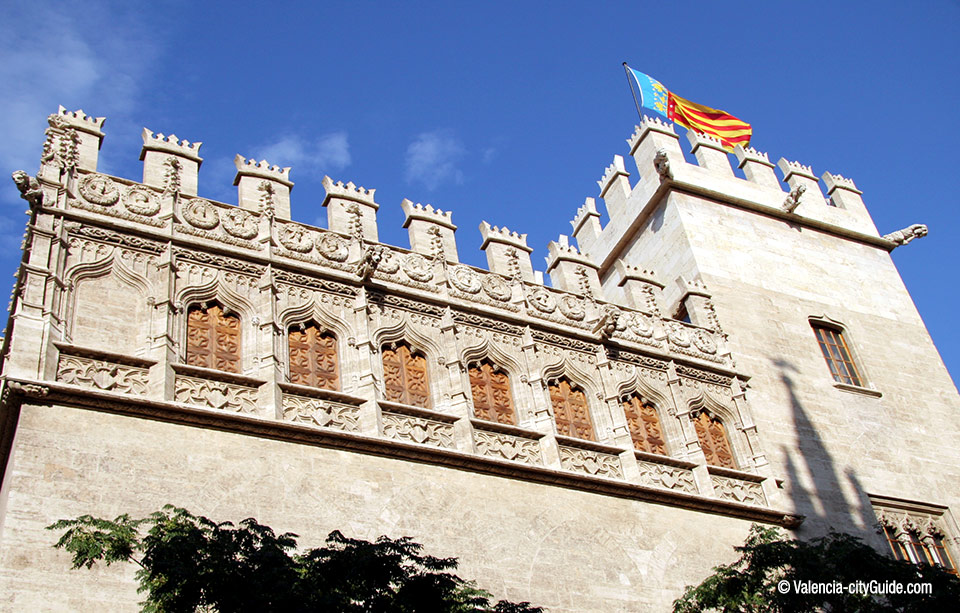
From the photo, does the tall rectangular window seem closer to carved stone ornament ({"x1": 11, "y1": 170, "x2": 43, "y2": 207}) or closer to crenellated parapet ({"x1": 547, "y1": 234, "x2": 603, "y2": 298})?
crenellated parapet ({"x1": 547, "y1": 234, "x2": 603, "y2": 298})

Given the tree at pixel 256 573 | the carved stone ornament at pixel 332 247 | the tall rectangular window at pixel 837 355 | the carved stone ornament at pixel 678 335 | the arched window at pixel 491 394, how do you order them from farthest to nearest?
the tall rectangular window at pixel 837 355, the carved stone ornament at pixel 678 335, the carved stone ornament at pixel 332 247, the arched window at pixel 491 394, the tree at pixel 256 573

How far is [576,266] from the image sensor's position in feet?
57.5

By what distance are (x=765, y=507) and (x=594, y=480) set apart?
2.79m

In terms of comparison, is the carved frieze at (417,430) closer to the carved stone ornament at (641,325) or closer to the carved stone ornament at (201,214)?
the carved stone ornament at (201,214)

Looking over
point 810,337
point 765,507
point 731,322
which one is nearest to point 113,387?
point 765,507

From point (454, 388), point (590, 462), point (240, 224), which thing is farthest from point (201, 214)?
point (590, 462)

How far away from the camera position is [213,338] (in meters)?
13.0

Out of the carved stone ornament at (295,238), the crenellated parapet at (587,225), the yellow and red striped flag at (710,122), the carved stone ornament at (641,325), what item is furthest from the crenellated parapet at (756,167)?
the carved stone ornament at (295,238)

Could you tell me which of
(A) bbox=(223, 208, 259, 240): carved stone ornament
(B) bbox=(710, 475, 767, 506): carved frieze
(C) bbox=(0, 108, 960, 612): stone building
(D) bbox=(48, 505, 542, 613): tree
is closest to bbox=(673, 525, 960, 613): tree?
(C) bbox=(0, 108, 960, 612): stone building

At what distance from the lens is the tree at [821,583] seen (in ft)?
36.7

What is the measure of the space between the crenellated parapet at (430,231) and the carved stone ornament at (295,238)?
1712mm

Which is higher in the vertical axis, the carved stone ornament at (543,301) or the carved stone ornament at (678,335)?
the carved stone ornament at (543,301)

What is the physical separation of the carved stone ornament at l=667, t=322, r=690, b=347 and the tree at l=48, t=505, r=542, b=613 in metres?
8.04

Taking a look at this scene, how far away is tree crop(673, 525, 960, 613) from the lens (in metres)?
11.2
